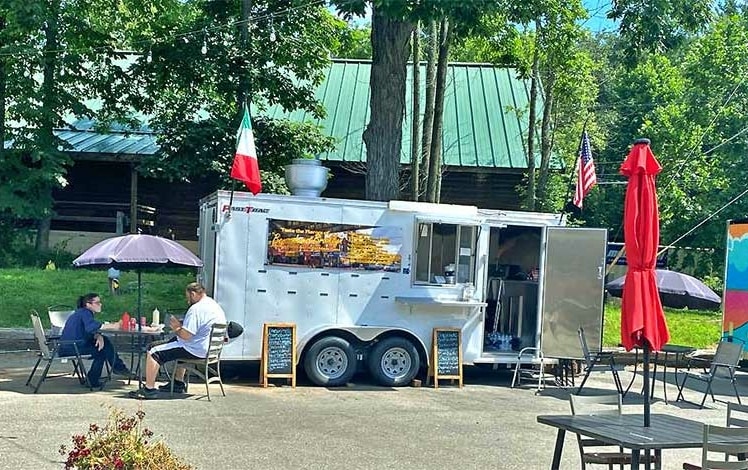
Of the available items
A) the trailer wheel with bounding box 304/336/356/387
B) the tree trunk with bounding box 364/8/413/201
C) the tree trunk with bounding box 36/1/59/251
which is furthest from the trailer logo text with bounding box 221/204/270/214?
the tree trunk with bounding box 36/1/59/251

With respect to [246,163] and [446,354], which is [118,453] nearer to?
[246,163]

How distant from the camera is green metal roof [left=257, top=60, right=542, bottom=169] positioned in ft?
78.4

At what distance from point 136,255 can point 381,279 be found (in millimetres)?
3395

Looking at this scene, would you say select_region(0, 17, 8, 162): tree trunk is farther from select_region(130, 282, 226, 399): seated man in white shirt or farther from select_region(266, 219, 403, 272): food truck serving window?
select_region(130, 282, 226, 399): seated man in white shirt

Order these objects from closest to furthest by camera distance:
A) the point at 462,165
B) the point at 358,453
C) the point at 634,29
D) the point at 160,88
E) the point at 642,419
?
the point at 642,419, the point at 358,453, the point at 634,29, the point at 160,88, the point at 462,165

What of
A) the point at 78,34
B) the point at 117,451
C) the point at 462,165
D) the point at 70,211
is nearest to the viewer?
the point at 117,451

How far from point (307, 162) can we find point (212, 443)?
572 centimetres

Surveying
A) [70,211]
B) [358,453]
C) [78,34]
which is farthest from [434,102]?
[358,453]

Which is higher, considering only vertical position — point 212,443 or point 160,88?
point 160,88

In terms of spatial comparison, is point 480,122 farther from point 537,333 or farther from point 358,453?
point 358,453

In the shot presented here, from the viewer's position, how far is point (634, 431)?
653 cm

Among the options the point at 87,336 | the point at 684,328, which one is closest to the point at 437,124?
the point at 684,328

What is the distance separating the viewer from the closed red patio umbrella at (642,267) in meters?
6.71

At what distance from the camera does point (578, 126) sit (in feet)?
84.1
